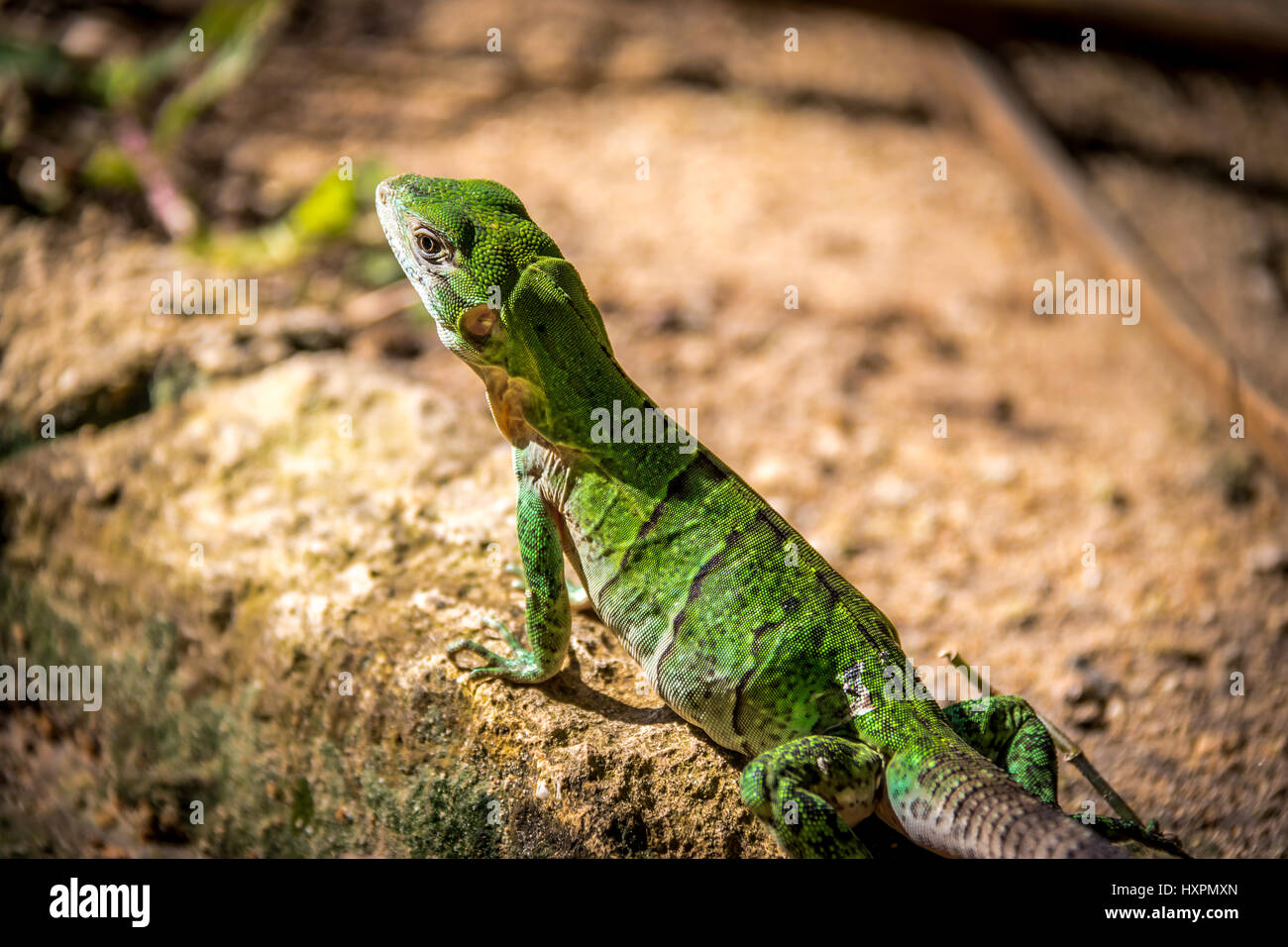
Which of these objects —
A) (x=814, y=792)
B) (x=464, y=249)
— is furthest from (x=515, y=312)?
(x=814, y=792)

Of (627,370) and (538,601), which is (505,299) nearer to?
(538,601)

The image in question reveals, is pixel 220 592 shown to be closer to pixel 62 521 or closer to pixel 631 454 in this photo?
pixel 62 521

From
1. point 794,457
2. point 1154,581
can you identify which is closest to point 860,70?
point 794,457

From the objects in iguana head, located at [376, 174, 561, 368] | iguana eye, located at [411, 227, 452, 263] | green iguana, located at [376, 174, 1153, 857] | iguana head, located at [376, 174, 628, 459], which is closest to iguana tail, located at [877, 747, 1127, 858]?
green iguana, located at [376, 174, 1153, 857]

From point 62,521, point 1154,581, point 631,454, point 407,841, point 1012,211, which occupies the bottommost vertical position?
point 407,841

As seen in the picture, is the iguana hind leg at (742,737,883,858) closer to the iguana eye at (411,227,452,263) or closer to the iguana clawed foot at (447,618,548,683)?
the iguana clawed foot at (447,618,548,683)
